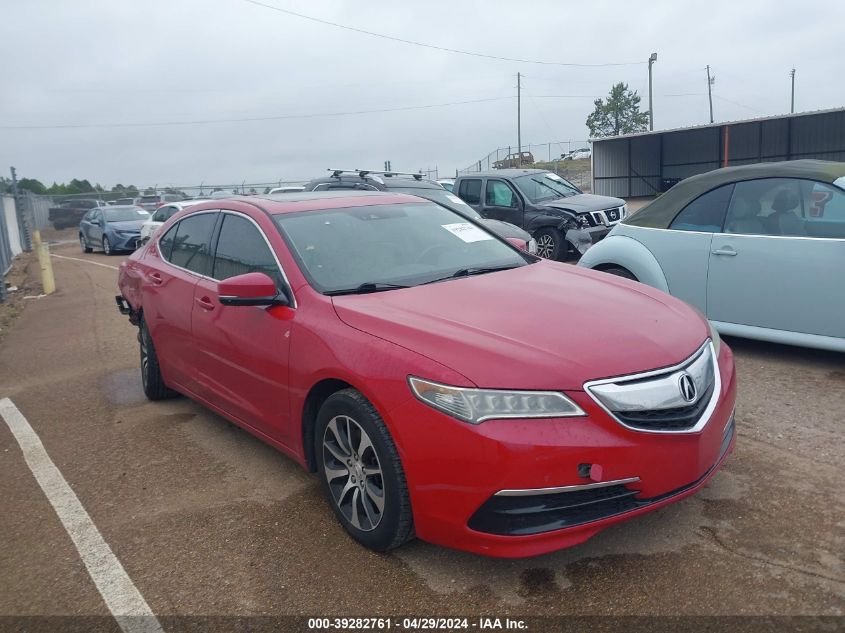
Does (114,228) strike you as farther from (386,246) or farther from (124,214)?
(386,246)

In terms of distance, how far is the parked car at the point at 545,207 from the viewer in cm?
1214

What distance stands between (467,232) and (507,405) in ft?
6.69

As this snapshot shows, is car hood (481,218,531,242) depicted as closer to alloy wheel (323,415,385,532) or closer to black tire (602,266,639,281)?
black tire (602,266,639,281)

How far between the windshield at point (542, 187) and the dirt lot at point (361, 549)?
26.8 ft

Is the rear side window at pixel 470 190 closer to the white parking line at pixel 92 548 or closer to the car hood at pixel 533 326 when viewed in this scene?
the white parking line at pixel 92 548

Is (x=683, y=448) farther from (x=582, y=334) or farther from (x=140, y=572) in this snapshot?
(x=140, y=572)

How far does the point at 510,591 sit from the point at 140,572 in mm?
1662

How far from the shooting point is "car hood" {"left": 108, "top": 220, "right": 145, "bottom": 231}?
72.3 ft

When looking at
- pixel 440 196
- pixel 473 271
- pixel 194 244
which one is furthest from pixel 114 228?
pixel 473 271

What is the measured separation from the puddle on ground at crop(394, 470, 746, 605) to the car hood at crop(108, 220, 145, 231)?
2080 centimetres

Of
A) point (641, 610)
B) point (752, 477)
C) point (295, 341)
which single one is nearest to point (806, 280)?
point (752, 477)

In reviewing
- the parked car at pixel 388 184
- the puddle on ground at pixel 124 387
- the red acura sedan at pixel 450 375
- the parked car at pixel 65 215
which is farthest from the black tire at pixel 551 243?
the parked car at pixel 65 215

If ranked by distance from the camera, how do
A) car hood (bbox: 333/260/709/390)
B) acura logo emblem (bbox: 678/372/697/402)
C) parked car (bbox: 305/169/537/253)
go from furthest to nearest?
parked car (bbox: 305/169/537/253), acura logo emblem (bbox: 678/372/697/402), car hood (bbox: 333/260/709/390)

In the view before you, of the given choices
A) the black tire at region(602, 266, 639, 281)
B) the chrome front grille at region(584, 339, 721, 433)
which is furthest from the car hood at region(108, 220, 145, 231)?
the chrome front grille at region(584, 339, 721, 433)
